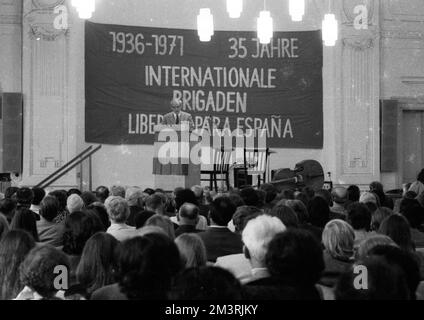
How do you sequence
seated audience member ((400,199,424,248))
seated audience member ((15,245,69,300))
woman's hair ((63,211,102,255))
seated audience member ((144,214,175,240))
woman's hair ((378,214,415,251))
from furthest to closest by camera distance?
seated audience member ((400,199,424,248)) → seated audience member ((144,214,175,240)) → woman's hair ((378,214,415,251)) → woman's hair ((63,211,102,255)) → seated audience member ((15,245,69,300))

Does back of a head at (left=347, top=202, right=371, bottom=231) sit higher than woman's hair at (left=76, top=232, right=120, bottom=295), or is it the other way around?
back of a head at (left=347, top=202, right=371, bottom=231)

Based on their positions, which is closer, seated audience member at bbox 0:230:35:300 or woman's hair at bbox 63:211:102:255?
seated audience member at bbox 0:230:35:300

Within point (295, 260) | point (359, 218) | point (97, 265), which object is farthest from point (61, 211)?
point (295, 260)

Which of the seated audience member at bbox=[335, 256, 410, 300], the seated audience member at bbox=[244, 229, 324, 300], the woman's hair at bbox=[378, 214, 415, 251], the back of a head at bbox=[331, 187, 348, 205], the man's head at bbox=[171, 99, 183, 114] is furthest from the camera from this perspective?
the man's head at bbox=[171, 99, 183, 114]

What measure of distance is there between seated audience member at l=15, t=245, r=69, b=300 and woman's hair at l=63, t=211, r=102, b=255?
1.07 metres

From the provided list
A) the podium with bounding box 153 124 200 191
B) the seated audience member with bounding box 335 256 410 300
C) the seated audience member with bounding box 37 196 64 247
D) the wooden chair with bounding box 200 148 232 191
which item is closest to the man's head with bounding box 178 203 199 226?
the seated audience member with bounding box 37 196 64 247

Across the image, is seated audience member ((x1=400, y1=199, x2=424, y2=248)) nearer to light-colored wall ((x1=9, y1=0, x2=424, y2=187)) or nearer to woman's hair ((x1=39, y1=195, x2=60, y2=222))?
woman's hair ((x1=39, y1=195, x2=60, y2=222))

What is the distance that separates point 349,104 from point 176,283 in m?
12.5

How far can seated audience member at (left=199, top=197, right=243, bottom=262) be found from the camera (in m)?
4.34

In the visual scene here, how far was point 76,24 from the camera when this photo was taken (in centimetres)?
1326

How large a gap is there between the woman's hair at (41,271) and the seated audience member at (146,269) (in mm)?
319

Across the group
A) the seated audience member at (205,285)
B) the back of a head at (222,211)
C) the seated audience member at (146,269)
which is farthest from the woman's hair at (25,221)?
the seated audience member at (205,285)
